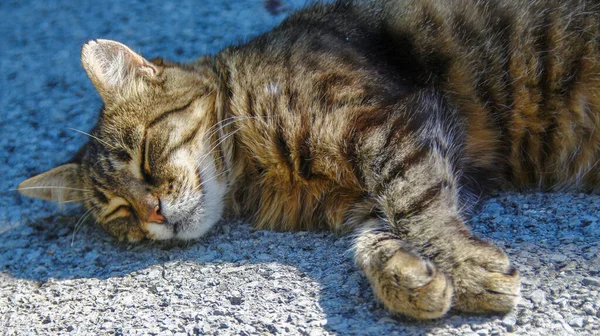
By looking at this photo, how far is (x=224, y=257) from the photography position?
8.13ft

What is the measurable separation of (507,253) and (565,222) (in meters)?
0.34

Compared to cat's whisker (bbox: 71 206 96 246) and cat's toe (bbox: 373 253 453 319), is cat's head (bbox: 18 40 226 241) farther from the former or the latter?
cat's toe (bbox: 373 253 453 319)

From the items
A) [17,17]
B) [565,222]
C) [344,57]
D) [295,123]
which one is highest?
[17,17]

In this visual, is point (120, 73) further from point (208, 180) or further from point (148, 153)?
point (208, 180)

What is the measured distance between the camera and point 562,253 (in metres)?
2.14

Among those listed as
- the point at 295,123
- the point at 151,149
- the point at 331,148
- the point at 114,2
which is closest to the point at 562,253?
the point at 331,148

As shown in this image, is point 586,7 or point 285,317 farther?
point 586,7

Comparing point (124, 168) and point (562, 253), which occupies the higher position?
point (124, 168)

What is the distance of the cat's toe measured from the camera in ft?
6.13

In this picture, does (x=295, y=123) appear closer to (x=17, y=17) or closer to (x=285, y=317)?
(x=285, y=317)

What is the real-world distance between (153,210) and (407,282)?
114cm

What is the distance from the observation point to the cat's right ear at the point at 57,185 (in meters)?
2.91

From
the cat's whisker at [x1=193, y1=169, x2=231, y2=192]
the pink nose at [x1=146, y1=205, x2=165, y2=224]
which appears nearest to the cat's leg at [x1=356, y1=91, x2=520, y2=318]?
the cat's whisker at [x1=193, y1=169, x2=231, y2=192]

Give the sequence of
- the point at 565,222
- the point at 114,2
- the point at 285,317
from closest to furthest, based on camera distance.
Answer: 1. the point at 285,317
2. the point at 565,222
3. the point at 114,2
